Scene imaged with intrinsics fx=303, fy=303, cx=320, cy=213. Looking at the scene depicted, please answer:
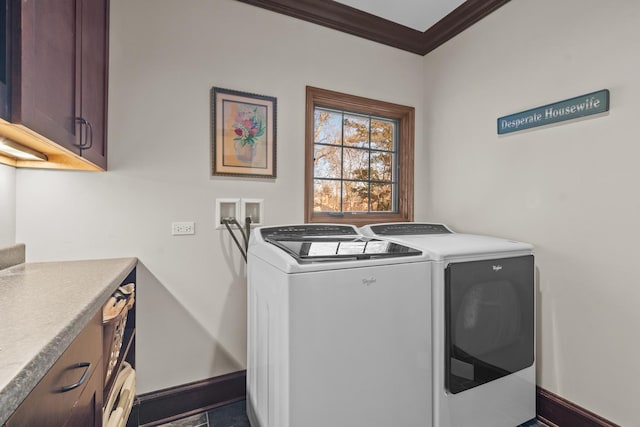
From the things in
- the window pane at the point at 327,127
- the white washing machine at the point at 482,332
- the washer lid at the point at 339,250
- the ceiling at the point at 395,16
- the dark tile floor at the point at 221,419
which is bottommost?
the dark tile floor at the point at 221,419

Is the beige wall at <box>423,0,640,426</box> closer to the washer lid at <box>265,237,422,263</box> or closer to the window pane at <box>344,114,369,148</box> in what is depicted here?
the window pane at <box>344,114,369,148</box>

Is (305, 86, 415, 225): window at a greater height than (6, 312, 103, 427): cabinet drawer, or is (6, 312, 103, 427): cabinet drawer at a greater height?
(305, 86, 415, 225): window

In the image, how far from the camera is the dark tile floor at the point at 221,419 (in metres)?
1.75

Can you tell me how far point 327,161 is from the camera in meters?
2.46

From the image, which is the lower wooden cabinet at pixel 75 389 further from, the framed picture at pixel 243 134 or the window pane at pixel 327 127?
the window pane at pixel 327 127

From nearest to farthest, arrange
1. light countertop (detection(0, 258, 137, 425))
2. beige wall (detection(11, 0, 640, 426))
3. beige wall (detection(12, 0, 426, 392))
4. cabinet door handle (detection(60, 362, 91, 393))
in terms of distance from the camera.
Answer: light countertop (detection(0, 258, 137, 425))
cabinet door handle (detection(60, 362, 91, 393))
beige wall (detection(11, 0, 640, 426))
beige wall (detection(12, 0, 426, 392))

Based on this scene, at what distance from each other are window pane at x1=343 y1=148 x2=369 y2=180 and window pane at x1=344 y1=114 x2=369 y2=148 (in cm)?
6

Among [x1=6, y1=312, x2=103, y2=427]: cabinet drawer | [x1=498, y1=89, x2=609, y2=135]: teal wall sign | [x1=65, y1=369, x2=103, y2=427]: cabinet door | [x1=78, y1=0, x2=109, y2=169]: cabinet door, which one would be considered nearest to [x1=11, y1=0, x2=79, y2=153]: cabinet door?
[x1=78, y1=0, x2=109, y2=169]: cabinet door

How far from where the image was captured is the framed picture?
194cm

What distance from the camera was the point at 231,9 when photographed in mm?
1985

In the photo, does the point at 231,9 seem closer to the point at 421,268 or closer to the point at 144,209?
the point at 144,209

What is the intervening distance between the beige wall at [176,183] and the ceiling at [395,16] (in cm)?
13

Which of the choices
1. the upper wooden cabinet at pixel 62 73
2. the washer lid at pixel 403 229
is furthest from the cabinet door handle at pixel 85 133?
the washer lid at pixel 403 229

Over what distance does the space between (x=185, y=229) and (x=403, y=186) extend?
1.82 metres
